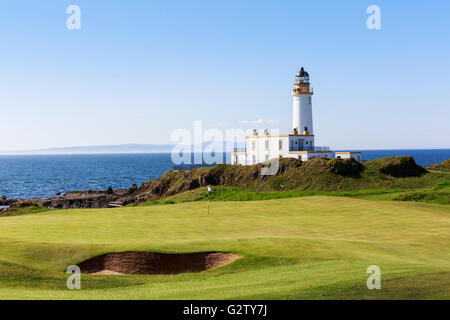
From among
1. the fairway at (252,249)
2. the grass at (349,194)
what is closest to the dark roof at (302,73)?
the grass at (349,194)

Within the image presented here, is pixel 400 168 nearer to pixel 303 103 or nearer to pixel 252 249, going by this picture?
pixel 303 103

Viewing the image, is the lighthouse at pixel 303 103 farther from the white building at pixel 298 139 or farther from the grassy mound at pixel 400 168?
the grassy mound at pixel 400 168

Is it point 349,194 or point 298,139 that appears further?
point 298,139

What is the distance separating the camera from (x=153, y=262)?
79.4 feet

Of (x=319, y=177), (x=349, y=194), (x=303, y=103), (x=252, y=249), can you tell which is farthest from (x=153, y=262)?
(x=303, y=103)

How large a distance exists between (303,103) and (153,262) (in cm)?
6181

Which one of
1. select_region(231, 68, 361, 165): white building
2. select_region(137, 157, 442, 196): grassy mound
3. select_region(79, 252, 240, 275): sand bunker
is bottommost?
select_region(79, 252, 240, 275): sand bunker

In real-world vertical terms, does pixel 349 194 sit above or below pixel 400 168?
below

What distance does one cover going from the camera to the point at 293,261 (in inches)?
896

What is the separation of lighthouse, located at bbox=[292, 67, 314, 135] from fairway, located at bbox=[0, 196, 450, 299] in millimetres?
37633

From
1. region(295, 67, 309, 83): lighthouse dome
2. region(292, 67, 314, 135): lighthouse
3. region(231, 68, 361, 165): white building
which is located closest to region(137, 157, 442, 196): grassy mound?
region(231, 68, 361, 165): white building

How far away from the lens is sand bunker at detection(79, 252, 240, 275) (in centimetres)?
2383

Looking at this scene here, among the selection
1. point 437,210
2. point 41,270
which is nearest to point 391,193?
point 437,210

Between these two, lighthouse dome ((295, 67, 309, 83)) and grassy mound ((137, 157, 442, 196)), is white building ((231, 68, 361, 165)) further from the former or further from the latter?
grassy mound ((137, 157, 442, 196))
